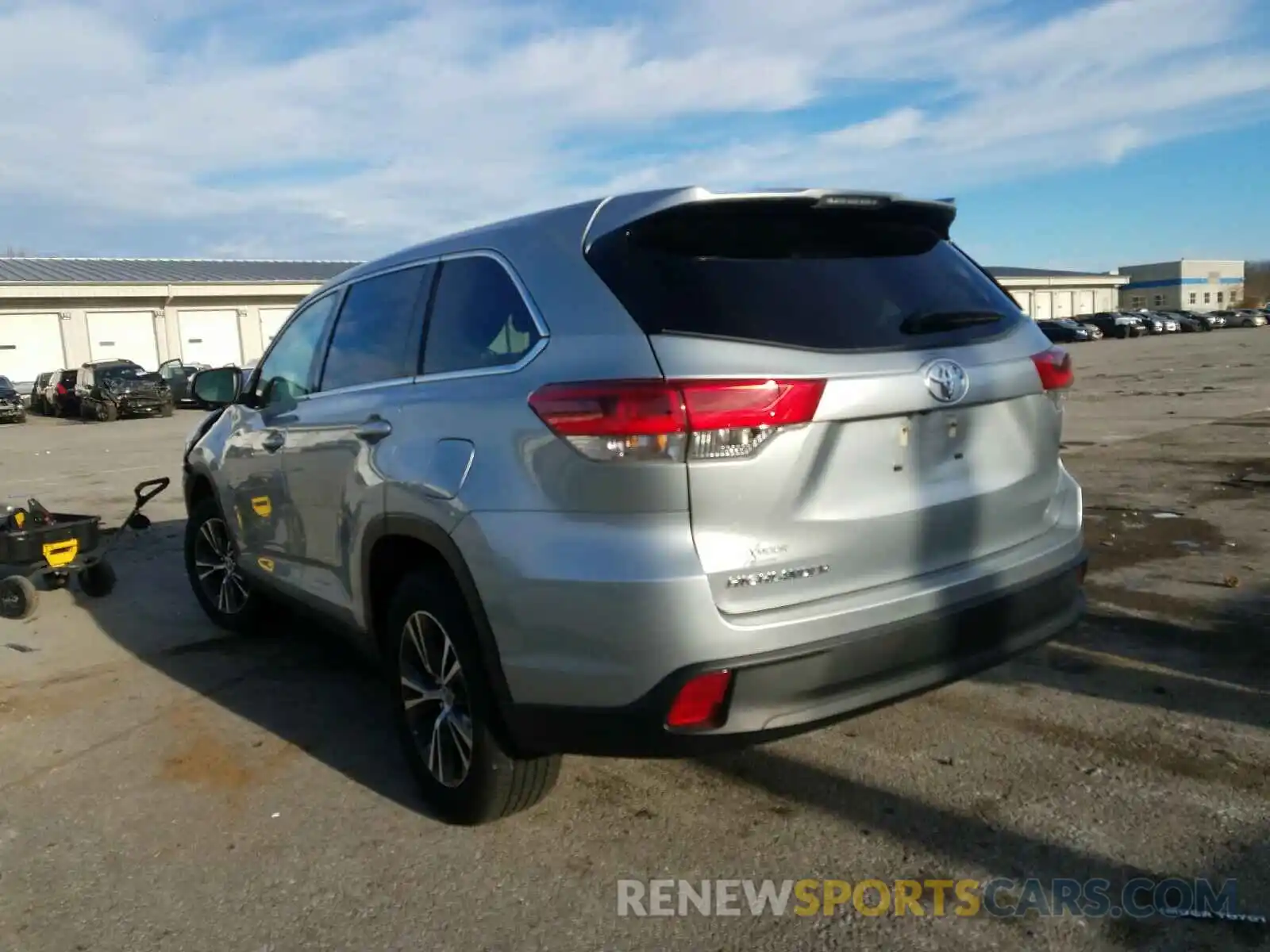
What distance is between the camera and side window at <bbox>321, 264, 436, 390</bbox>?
3732 mm

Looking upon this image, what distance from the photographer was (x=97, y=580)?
22.1 ft

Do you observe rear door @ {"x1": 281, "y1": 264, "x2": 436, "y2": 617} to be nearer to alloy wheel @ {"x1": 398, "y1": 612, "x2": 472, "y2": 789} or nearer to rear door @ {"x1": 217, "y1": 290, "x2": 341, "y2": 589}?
rear door @ {"x1": 217, "y1": 290, "x2": 341, "y2": 589}

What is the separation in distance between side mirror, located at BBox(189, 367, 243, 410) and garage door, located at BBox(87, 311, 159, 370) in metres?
39.9

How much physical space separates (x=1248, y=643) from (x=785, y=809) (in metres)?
2.64

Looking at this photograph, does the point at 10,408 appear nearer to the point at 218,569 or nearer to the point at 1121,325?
the point at 218,569

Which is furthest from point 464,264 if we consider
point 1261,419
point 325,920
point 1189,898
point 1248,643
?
point 1261,419

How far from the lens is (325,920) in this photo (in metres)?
2.92

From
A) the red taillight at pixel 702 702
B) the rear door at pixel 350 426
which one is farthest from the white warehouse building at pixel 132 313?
the red taillight at pixel 702 702

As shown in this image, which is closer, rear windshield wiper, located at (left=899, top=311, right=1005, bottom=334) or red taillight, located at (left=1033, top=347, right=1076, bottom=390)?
rear windshield wiper, located at (left=899, top=311, right=1005, bottom=334)

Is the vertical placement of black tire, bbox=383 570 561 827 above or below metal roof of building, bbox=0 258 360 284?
below

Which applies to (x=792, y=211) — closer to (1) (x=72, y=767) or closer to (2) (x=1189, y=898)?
(2) (x=1189, y=898)

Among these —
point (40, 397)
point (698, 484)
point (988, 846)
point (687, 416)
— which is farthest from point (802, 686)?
point (40, 397)

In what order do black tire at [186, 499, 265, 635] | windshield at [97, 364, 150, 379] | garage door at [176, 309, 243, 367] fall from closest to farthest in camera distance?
black tire at [186, 499, 265, 635], windshield at [97, 364, 150, 379], garage door at [176, 309, 243, 367]

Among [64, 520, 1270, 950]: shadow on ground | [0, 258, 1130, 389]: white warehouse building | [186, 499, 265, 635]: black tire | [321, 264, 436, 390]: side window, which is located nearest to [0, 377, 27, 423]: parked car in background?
[0, 258, 1130, 389]: white warehouse building
